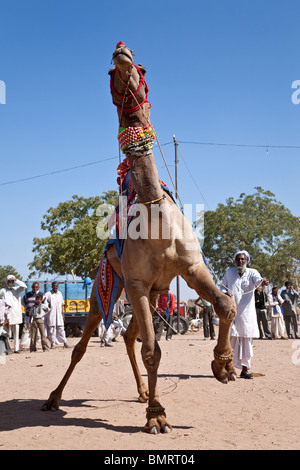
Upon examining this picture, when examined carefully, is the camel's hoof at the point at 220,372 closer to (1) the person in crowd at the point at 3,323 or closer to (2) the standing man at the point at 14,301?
(1) the person in crowd at the point at 3,323

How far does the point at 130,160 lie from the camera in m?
4.95

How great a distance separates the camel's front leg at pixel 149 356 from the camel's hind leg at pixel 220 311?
20.5 inches

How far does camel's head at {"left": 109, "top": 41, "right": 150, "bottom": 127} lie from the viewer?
470 centimetres

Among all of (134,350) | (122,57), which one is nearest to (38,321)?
(134,350)

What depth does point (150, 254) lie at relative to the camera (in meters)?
4.82

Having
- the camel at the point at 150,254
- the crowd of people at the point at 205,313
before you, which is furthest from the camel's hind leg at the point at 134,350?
the camel at the point at 150,254

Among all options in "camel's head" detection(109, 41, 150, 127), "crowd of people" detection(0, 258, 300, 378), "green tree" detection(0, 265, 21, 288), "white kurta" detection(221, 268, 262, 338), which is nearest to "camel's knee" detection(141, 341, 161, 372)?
"crowd of people" detection(0, 258, 300, 378)

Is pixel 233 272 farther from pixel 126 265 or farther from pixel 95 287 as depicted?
pixel 126 265

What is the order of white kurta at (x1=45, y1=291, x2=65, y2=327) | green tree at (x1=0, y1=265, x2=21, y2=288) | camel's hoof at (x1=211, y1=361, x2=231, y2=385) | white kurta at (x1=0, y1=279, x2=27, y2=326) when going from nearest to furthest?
camel's hoof at (x1=211, y1=361, x2=231, y2=385), white kurta at (x1=0, y1=279, x2=27, y2=326), white kurta at (x1=45, y1=291, x2=65, y2=327), green tree at (x1=0, y1=265, x2=21, y2=288)

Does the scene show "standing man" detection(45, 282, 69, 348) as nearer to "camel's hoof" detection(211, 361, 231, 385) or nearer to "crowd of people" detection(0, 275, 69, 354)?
"crowd of people" detection(0, 275, 69, 354)

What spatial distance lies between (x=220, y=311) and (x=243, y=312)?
3778mm

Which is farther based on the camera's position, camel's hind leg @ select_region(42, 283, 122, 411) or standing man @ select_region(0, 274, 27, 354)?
standing man @ select_region(0, 274, 27, 354)

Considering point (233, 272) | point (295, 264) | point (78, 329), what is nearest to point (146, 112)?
point (233, 272)

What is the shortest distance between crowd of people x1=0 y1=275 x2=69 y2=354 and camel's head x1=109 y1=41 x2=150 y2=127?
8.39 metres
